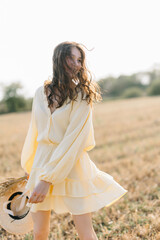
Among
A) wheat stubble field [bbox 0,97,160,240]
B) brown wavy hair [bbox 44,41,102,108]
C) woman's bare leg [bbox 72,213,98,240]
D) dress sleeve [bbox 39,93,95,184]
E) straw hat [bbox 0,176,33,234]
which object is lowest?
wheat stubble field [bbox 0,97,160,240]

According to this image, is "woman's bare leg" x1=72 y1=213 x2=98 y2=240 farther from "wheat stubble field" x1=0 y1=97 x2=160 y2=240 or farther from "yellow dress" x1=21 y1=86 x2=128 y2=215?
"wheat stubble field" x1=0 y1=97 x2=160 y2=240

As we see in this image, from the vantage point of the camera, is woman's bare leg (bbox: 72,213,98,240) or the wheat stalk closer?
woman's bare leg (bbox: 72,213,98,240)

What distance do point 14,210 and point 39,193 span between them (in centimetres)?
75

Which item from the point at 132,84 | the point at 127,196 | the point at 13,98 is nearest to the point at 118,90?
the point at 132,84

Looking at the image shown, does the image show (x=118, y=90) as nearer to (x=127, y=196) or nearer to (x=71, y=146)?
(x=127, y=196)

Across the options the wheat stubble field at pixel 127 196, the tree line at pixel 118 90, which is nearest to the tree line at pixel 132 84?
the tree line at pixel 118 90

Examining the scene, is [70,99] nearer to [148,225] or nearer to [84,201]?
[84,201]

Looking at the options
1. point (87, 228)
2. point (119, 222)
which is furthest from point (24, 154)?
point (119, 222)

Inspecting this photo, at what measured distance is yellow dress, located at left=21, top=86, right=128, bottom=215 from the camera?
6.19 ft

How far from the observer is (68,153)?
1.88 metres

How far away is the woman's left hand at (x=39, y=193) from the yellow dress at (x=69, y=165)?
0.15 feet

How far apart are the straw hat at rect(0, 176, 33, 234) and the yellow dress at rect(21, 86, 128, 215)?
490 millimetres

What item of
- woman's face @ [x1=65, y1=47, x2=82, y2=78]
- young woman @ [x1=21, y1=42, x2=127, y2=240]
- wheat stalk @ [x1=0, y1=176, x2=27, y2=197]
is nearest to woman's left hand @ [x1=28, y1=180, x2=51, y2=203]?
young woman @ [x1=21, y1=42, x2=127, y2=240]

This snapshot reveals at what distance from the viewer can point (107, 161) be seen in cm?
618
